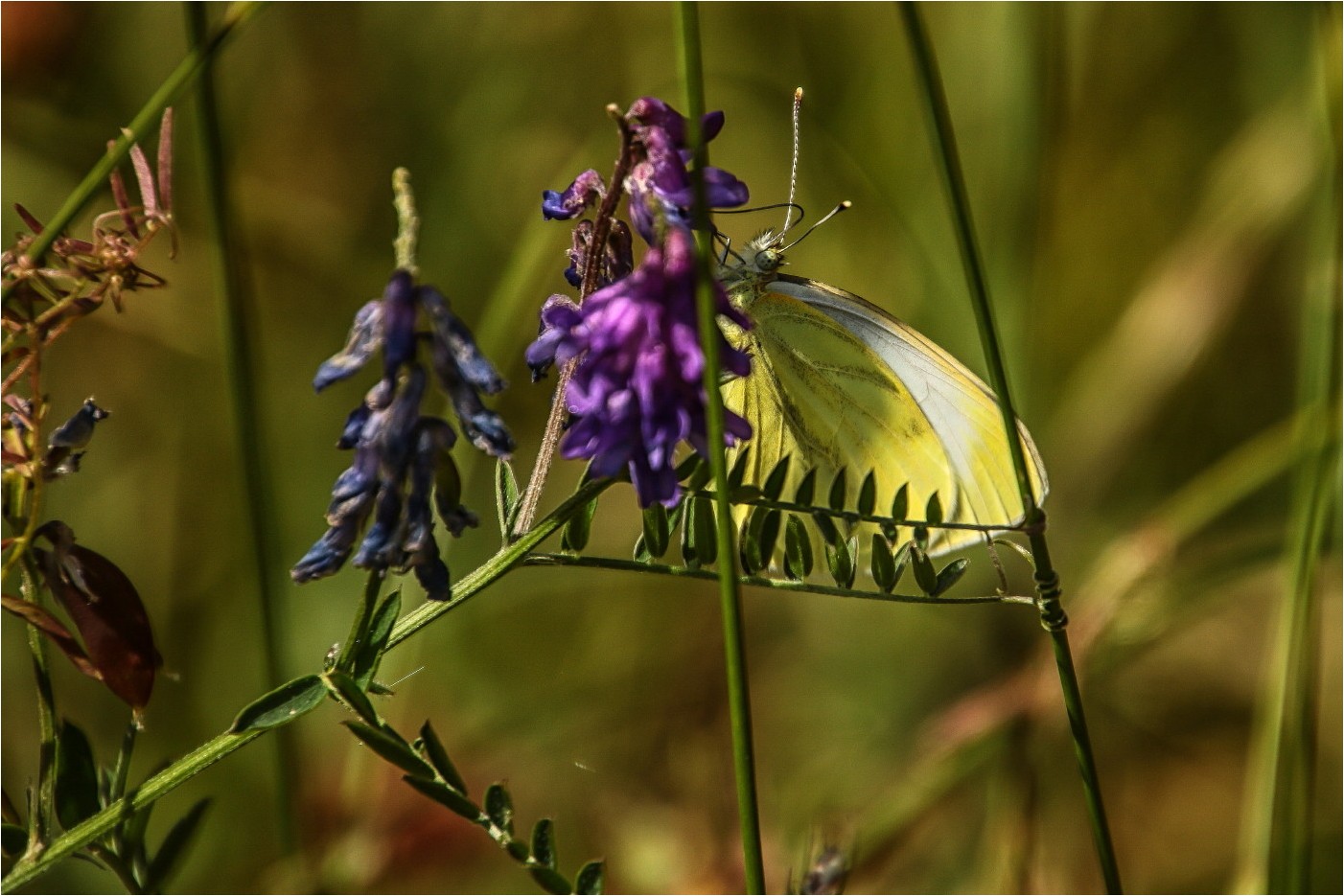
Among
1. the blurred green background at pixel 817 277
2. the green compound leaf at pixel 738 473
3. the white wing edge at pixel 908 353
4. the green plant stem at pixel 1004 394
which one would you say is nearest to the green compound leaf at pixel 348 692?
the green compound leaf at pixel 738 473

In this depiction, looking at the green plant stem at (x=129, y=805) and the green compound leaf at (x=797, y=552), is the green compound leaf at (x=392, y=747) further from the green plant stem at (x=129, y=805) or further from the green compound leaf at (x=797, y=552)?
the green compound leaf at (x=797, y=552)

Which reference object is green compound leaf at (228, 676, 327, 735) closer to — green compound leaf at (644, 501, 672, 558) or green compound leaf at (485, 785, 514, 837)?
green compound leaf at (485, 785, 514, 837)

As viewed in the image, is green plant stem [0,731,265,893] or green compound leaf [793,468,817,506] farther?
green compound leaf [793,468,817,506]

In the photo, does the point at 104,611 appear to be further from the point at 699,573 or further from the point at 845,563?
the point at 845,563

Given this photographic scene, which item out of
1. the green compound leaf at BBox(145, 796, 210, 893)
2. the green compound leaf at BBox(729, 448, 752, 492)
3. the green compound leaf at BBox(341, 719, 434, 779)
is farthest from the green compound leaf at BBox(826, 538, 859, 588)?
the green compound leaf at BBox(145, 796, 210, 893)

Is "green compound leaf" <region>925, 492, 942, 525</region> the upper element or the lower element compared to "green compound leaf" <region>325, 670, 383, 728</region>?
upper

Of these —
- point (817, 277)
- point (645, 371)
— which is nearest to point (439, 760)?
point (645, 371)

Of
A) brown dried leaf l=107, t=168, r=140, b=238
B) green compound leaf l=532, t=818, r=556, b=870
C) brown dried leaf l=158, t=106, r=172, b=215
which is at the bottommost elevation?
green compound leaf l=532, t=818, r=556, b=870
